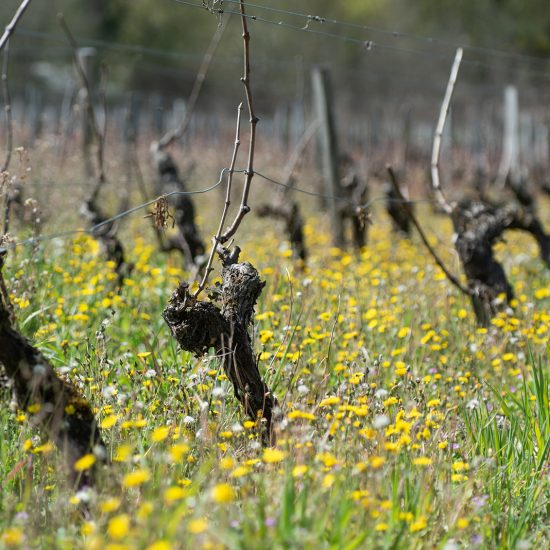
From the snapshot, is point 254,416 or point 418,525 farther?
point 254,416

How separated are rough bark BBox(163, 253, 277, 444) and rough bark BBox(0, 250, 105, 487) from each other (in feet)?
1.99

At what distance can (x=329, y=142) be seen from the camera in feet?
27.5

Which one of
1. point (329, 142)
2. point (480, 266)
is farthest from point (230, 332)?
point (329, 142)

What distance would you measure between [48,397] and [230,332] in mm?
799

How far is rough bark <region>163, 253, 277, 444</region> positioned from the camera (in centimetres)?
307

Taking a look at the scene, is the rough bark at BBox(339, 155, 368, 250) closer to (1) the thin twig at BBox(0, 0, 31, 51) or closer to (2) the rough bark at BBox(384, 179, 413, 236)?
(2) the rough bark at BBox(384, 179, 413, 236)

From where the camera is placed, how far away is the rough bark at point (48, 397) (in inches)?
97.3

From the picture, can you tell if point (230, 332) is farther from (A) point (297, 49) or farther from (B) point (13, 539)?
(A) point (297, 49)

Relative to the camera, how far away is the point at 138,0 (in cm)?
4053

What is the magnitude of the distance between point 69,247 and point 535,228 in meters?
3.79

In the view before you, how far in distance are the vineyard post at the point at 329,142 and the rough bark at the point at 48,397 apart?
557 centimetres

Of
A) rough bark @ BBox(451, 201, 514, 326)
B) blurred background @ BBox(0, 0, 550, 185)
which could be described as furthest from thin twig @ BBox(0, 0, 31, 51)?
blurred background @ BBox(0, 0, 550, 185)

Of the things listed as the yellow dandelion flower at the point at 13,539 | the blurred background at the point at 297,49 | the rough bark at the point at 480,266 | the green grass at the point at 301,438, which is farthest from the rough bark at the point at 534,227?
the blurred background at the point at 297,49

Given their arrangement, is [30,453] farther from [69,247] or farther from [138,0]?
[138,0]
